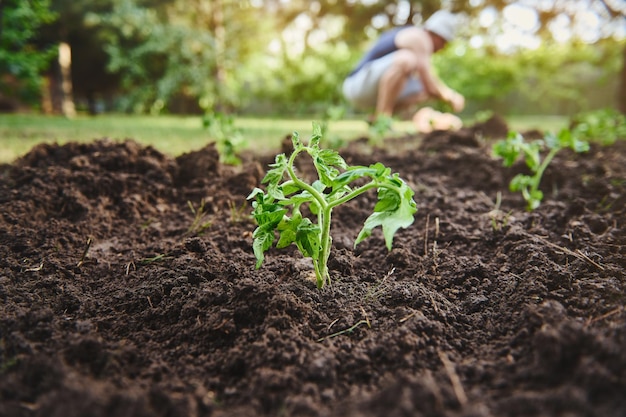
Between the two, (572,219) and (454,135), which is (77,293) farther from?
(454,135)

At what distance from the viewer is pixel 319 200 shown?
128 cm

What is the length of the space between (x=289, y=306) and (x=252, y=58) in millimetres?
11027

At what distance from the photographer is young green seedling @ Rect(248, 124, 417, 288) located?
113 centimetres

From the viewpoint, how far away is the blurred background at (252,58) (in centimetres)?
916

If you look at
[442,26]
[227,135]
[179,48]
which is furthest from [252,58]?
[227,135]

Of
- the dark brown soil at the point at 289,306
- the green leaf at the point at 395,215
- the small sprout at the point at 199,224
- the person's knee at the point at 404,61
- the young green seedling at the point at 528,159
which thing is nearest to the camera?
the dark brown soil at the point at 289,306

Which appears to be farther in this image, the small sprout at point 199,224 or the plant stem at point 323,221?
the small sprout at point 199,224

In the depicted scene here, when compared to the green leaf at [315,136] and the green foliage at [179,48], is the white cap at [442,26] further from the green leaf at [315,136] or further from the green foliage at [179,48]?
the green leaf at [315,136]

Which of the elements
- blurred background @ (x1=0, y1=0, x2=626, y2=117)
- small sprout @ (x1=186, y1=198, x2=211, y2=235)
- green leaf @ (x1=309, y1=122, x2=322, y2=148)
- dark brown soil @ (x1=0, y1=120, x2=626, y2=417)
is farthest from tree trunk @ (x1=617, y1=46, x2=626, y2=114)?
green leaf @ (x1=309, y1=122, x2=322, y2=148)

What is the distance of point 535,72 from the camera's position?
49.9ft

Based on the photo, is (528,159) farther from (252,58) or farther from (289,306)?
(252,58)

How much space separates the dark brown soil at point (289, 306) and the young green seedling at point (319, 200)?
165 mm

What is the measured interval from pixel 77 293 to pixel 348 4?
62.9 ft

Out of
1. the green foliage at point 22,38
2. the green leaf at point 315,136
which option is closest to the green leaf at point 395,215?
the green leaf at point 315,136
